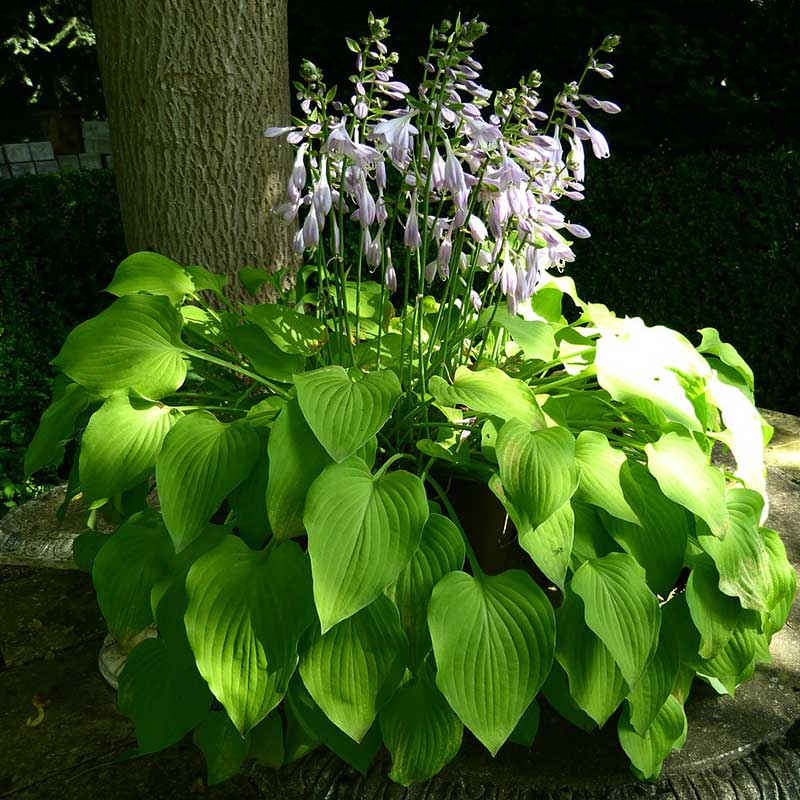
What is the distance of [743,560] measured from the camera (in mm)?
1256

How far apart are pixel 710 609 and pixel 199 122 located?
2.23 m

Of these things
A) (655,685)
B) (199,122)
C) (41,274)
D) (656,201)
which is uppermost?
(199,122)

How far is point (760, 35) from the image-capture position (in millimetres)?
4715

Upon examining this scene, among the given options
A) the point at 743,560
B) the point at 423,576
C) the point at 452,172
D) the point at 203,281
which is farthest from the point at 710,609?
the point at 203,281

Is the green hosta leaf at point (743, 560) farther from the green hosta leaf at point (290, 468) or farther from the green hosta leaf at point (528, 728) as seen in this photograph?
the green hosta leaf at point (290, 468)

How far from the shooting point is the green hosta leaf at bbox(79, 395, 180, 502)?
1.33 metres

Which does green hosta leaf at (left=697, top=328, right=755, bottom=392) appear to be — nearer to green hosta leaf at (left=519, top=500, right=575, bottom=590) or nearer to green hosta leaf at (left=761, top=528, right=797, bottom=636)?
green hosta leaf at (left=761, top=528, right=797, bottom=636)

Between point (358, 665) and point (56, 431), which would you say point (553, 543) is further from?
point (56, 431)

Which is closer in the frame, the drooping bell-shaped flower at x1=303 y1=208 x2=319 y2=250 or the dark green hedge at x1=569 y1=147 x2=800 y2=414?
the drooping bell-shaped flower at x1=303 y1=208 x2=319 y2=250

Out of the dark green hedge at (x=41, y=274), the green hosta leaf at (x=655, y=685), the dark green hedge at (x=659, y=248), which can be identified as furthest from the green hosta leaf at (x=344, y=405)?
the dark green hedge at (x=659, y=248)

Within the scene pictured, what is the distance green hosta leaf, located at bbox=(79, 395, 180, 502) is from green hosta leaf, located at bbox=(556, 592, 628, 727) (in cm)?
74

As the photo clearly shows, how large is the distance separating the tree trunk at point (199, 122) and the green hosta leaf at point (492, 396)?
163cm

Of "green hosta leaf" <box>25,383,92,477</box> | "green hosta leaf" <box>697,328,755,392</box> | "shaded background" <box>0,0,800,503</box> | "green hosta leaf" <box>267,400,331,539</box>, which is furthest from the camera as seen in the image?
"shaded background" <box>0,0,800,503</box>

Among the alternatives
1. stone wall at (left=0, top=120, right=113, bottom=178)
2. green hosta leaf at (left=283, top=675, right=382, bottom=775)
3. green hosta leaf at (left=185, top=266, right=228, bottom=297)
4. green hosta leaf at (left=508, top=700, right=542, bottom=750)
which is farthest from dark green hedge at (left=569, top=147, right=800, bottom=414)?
stone wall at (left=0, top=120, right=113, bottom=178)
